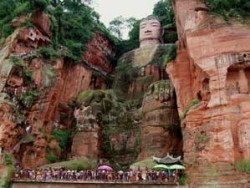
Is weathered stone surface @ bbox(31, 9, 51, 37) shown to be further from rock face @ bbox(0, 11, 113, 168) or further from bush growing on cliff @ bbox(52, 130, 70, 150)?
bush growing on cliff @ bbox(52, 130, 70, 150)

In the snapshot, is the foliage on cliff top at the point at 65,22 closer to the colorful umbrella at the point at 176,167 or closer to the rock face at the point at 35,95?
the rock face at the point at 35,95

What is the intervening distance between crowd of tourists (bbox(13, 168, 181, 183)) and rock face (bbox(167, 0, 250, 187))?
1.58 m

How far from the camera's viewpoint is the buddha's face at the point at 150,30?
39.0m

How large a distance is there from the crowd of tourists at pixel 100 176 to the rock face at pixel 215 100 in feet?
5.18

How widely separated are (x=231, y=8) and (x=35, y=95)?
47.9 ft

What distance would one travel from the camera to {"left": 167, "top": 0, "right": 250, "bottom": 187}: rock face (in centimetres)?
2008

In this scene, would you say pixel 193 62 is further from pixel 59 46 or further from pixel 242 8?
pixel 59 46

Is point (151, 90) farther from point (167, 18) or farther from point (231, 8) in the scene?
point (167, 18)

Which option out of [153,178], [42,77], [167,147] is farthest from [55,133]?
[153,178]

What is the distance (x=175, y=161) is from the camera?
68.1 ft

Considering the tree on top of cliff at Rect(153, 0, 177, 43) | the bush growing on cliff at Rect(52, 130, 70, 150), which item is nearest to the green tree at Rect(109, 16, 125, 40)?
the tree on top of cliff at Rect(153, 0, 177, 43)

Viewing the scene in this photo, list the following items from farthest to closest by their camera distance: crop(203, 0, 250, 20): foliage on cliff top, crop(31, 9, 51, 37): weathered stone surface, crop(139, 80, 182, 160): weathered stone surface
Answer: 1. crop(31, 9, 51, 37): weathered stone surface
2. crop(139, 80, 182, 160): weathered stone surface
3. crop(203, 0, 250, 20): foliage on cliff top

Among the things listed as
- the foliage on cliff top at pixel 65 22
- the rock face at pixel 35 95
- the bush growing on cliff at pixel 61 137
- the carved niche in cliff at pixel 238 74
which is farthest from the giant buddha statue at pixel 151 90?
the bush growing on cliff at pixel 61 137

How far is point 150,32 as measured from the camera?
128 feet
